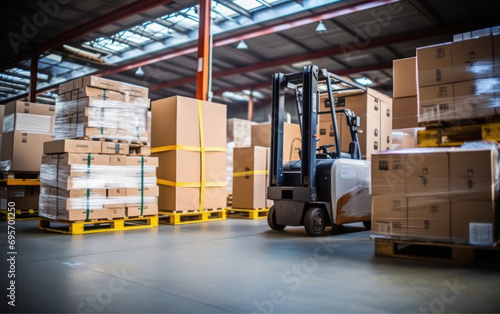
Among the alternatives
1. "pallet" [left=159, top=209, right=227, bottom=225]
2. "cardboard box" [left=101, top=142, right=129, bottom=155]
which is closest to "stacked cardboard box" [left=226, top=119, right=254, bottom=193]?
"pallet" [left=159, top=209, right=227, bottom=225]

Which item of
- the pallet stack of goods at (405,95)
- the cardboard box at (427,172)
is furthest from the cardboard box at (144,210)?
the cardboard box at (427,172)

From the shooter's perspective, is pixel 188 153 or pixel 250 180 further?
pixel 250 180

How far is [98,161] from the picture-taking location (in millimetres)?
5344

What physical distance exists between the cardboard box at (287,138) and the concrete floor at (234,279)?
13.0 ft

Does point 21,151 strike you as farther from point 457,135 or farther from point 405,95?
point 457,135

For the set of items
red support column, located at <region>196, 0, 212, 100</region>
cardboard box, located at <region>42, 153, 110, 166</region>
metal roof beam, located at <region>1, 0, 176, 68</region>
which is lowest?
cardboard box, located at <region>42, 153, 110, 166</region>

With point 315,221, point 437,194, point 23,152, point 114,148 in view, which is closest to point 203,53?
point 114,148

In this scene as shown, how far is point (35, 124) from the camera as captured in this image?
7.24m

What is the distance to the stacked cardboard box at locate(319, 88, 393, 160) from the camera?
636cm

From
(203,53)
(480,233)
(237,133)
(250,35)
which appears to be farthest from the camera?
(237,133)

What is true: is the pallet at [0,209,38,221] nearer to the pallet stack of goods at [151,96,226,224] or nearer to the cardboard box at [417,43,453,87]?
the pallet stack of goods at [151,96,226,224]

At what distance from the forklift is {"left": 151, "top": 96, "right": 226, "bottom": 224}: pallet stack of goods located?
1578 millimetres

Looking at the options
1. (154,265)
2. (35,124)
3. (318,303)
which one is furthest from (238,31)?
(318,303)

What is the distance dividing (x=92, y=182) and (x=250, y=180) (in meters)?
3.27
